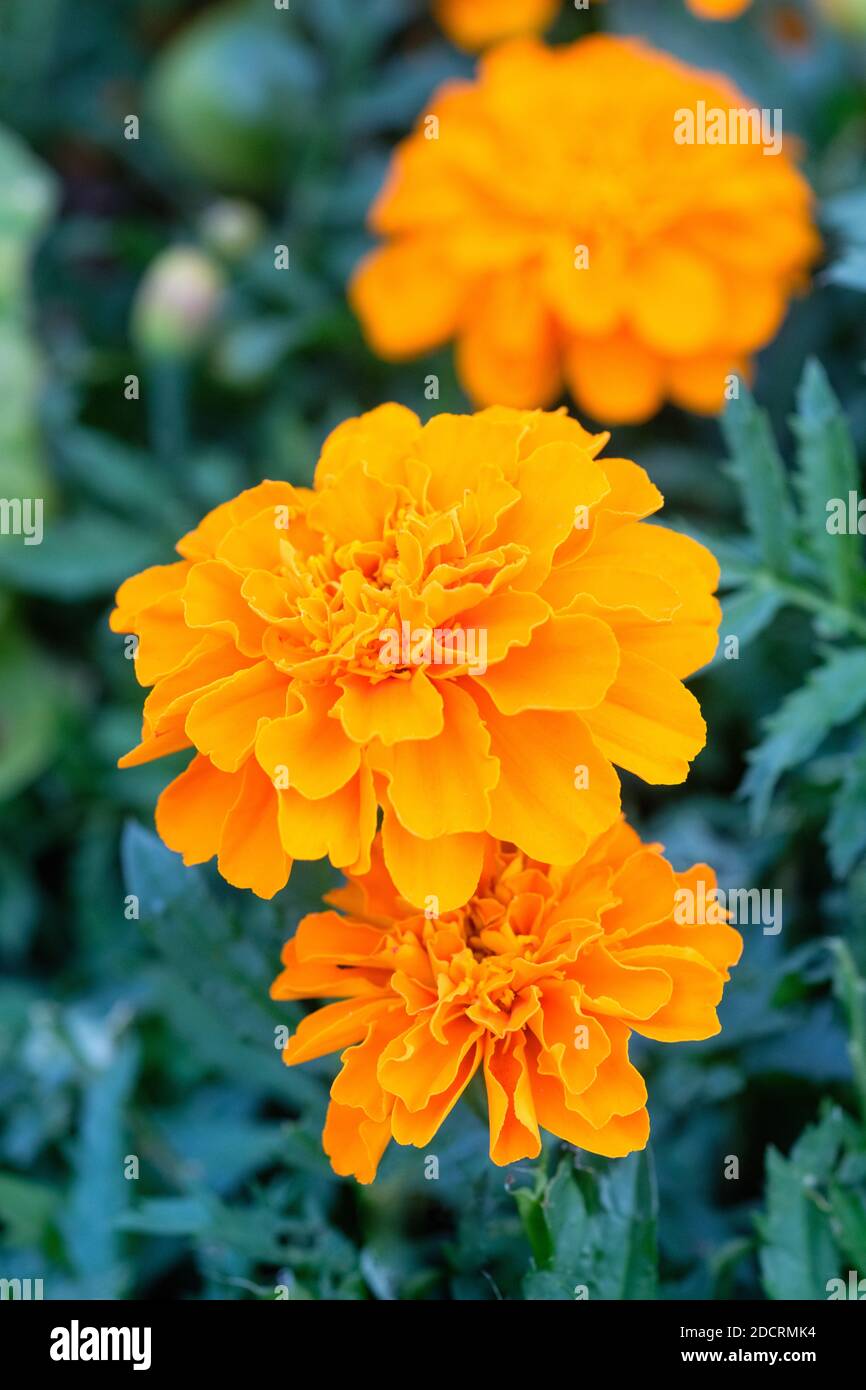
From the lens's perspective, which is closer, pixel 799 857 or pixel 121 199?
pixel 799 857

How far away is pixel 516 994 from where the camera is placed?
2.05 ft

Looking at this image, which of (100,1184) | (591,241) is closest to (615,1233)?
(100,1184)

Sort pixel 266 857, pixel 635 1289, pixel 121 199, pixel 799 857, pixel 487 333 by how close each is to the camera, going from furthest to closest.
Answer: pixel 121 199, pixel 487 333, pixel 799 857, pixel 635 1289, pixel 266 857

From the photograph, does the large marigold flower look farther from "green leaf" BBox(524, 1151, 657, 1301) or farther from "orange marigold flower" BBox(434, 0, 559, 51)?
"green leaf" BBox(524, 1151, 657, 1301)

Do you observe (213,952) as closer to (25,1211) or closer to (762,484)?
(25,1211)

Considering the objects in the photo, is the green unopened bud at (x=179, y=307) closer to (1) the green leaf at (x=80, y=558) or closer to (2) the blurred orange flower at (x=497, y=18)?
(1) the green leaf at (x=80, y=558)

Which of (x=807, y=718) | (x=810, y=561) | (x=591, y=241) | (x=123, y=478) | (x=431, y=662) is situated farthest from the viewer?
(x=123, y=478)

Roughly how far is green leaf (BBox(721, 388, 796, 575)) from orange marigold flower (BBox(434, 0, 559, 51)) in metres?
0.78

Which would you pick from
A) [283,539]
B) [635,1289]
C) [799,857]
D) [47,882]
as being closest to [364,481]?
[283,539]

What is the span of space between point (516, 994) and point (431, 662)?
152 millimetres

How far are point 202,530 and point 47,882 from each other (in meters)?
0.77
